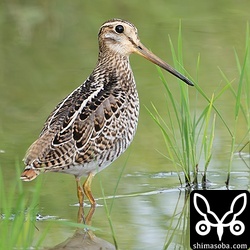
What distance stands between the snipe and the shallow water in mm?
305

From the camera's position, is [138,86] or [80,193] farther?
[138,86]

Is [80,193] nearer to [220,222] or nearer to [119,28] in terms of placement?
[220,222]

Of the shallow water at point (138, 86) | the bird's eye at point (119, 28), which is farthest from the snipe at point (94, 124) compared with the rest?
the shallow water at point (138, 86)

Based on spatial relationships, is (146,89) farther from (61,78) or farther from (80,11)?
(80,11)

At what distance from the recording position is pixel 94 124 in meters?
6.68

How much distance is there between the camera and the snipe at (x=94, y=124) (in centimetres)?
648

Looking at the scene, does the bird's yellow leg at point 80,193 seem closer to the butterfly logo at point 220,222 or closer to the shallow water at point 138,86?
the shallow water at point 138,86

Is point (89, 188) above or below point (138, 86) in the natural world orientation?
below

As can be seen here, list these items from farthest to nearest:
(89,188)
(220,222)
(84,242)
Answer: (89,188), (84,242), (220,222)

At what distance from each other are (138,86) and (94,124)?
100 inches

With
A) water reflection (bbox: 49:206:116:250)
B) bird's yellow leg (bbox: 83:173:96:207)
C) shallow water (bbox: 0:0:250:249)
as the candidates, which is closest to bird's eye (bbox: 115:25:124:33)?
shallow water (bbox: 0:0:250:249)

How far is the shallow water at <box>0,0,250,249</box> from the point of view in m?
6.59

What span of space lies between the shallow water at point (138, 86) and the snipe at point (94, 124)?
305mm

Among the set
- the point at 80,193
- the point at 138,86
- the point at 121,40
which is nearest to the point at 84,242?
the point at 80,193
